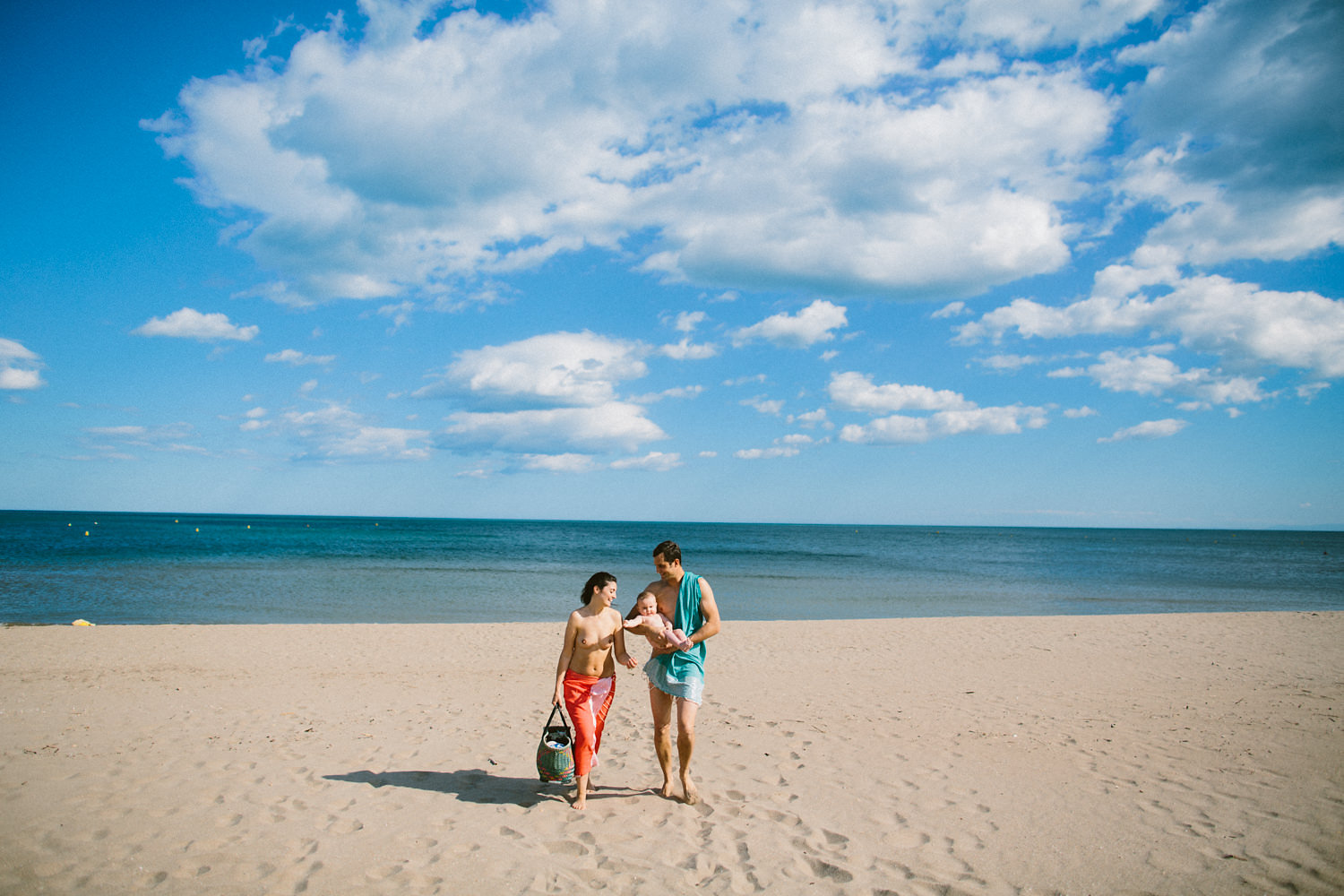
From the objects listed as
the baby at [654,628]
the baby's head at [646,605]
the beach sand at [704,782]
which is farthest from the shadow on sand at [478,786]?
the baby's head at [646,605]

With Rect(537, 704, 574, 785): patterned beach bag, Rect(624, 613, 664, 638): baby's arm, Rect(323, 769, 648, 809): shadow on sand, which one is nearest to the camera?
Rect(624, 613, 664, 638): baby's arm

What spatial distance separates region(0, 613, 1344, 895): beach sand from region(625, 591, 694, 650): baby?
1.21 meters

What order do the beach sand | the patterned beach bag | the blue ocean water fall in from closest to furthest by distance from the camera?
the beach sand
the patterned beach bag
the blue ocean water

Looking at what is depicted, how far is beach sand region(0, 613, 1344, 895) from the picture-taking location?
3.94 m

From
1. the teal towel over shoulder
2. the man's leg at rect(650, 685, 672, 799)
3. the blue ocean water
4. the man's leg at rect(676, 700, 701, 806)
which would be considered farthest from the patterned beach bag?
the blue ocean water

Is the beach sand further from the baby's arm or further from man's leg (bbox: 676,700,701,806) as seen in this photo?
the baby's arm

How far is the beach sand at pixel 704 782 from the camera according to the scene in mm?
3939

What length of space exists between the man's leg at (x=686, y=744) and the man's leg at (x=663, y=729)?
0.09 meters

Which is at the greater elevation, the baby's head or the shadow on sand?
the baby's head

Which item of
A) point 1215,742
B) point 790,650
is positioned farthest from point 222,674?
point 1215,742

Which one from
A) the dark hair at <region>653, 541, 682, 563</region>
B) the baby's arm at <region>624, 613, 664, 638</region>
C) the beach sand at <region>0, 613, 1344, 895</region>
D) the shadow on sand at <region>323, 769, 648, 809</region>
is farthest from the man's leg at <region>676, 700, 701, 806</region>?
the dark hair at <region>653, 541, 682, 563</region>

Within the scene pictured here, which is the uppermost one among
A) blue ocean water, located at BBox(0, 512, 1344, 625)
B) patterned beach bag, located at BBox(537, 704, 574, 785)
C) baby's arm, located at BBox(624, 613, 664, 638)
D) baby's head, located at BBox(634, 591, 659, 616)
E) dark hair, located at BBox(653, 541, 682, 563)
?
dark hair, located at BBox(653, 541, 682, 563)

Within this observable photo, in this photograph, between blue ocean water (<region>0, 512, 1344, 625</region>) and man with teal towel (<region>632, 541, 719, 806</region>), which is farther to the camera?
blue ocean water (<region>0, 512, 1344, 625</region>)

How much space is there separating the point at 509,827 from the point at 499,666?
6.22m
